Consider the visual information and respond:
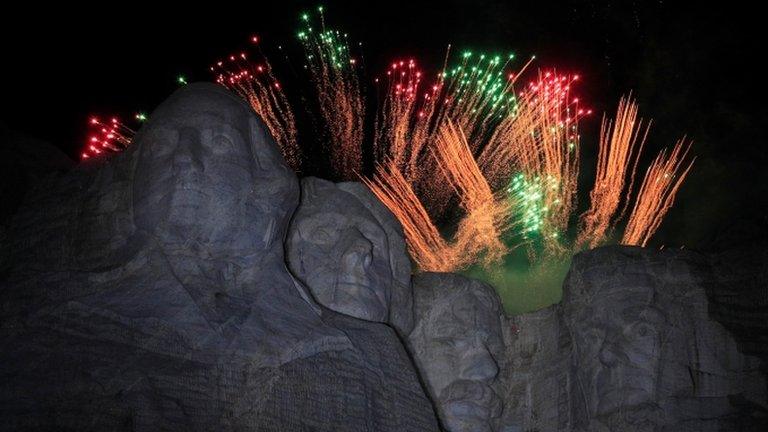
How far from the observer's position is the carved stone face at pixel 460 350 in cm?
774

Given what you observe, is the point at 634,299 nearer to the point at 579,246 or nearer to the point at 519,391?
the point at 519,391

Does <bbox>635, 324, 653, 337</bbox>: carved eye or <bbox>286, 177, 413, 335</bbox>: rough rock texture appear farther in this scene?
<bbox>635, 324, 653, 337</bbox>: carved eye

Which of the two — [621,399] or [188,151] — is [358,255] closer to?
[188,151]

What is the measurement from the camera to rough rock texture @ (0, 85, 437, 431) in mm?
4633

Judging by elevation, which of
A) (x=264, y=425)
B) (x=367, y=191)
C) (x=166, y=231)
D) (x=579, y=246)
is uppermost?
(x=579, y=246)

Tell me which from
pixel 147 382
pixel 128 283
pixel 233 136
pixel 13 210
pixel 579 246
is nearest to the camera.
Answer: pixel 147 382

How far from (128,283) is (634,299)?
5.07m

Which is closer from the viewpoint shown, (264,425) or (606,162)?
(264,425)

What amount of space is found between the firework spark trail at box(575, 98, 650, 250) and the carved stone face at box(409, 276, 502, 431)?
7851 millimetres

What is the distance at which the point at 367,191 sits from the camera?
821 cm

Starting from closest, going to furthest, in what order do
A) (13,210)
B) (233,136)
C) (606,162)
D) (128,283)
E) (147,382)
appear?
1. (147,382)
2. (128,283)
3. (233,136)
4. (13,210)
5. (606,162)

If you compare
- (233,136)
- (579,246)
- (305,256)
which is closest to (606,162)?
(579,246)

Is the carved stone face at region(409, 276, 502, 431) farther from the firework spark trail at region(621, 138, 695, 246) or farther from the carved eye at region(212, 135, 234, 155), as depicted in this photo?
the firework spark trail at region(621, 138, 695, 246)

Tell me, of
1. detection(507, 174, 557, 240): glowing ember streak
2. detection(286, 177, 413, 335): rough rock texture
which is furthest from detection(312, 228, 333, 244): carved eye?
detection(507, 174, 557, 240): glowing ember streak
